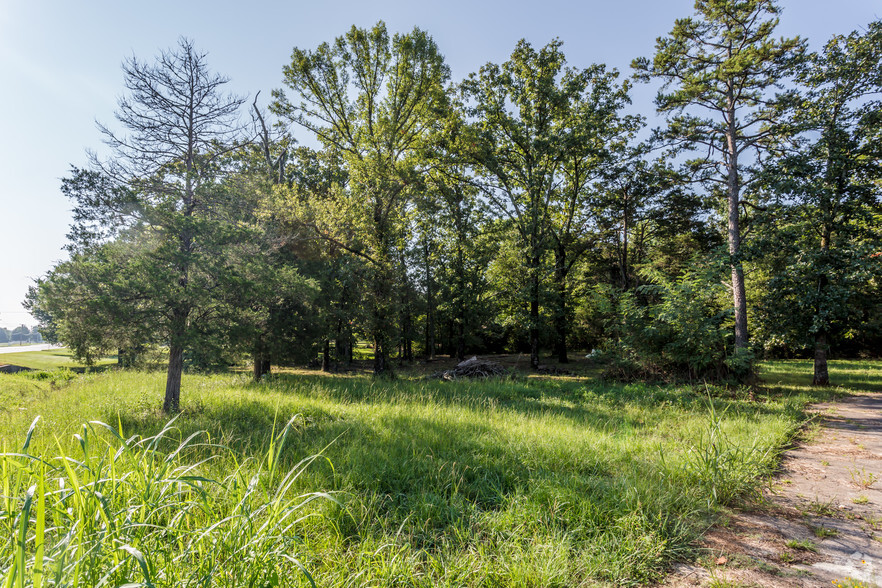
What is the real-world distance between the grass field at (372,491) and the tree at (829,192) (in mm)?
4874

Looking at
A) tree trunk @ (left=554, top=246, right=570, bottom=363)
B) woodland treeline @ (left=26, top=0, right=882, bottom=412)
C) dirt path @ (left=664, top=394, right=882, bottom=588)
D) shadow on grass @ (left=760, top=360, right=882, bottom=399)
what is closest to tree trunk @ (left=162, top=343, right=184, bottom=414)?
woodland treeline @ (left=26, top=0, right=882, bottom=412)

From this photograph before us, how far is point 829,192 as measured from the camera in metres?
10.1

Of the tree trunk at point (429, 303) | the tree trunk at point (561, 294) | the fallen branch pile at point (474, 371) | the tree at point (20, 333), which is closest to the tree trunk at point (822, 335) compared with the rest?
the tree trunk at point (561, 294)

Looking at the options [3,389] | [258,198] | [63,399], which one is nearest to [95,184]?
[258,198]

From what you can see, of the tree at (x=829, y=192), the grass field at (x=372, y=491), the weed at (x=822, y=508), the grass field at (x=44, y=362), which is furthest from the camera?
the grass field at (x=44, y=362)

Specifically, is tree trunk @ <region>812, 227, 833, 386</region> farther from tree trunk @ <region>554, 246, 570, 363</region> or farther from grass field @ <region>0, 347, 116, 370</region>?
grass field @ <region>0, 347, 116, 370</region>

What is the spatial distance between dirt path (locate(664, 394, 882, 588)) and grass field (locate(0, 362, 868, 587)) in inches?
8.2

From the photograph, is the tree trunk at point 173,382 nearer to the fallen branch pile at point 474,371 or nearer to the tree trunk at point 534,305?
the fallen branch pile at point 474,371

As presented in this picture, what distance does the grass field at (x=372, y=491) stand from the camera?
162cm

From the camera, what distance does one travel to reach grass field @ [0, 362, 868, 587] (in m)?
1.62

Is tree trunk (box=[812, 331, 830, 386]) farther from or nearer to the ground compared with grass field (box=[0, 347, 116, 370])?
farther from the ground

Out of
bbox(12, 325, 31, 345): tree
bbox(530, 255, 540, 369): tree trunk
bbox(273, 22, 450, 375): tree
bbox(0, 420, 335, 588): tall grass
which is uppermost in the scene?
bbox(273, 22, 450, 375): tree

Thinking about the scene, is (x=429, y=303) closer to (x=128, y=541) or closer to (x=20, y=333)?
(x=128, y=541)

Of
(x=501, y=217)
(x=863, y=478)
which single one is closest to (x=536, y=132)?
(x=501, y=217)
